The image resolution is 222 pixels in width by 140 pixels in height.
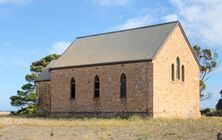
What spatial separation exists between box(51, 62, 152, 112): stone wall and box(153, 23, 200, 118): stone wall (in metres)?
1.04

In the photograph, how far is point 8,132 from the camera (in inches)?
1003

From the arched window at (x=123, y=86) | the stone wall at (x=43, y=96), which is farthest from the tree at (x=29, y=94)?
the arched window at (x=123, y=86)

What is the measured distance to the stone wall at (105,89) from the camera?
37.0 metres

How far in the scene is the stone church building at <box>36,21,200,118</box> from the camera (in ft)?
122

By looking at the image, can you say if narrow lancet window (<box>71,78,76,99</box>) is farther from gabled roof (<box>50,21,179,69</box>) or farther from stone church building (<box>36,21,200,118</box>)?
gabled roof (<box>50,21,179,69</box>)

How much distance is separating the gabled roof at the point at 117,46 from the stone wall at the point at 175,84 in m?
1.06

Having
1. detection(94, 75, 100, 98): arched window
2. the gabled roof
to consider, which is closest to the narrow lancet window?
the gabled roof

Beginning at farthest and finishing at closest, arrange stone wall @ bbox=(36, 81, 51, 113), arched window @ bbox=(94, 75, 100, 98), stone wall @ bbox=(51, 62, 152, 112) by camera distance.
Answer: stone wall @ bbox=(36, 81, 51, 113) → arched window @ bbox=(94, 75, 100, 98) → stone wall @ bbox=(51, 62, 152, 112)

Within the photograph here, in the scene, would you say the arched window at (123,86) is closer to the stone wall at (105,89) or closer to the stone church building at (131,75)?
the stone church building at (131,75)

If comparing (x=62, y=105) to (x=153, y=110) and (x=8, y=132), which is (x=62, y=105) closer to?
(x=153, y=110)

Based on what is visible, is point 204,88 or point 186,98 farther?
point 204,88

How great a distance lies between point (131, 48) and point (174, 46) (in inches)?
159

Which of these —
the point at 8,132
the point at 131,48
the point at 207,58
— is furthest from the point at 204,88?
the point at 8,132

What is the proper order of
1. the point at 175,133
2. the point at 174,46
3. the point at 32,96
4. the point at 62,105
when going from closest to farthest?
1. the point at 175,133
2. the point at 174,46
3. the point at 62,105
4. the point at 32,96
